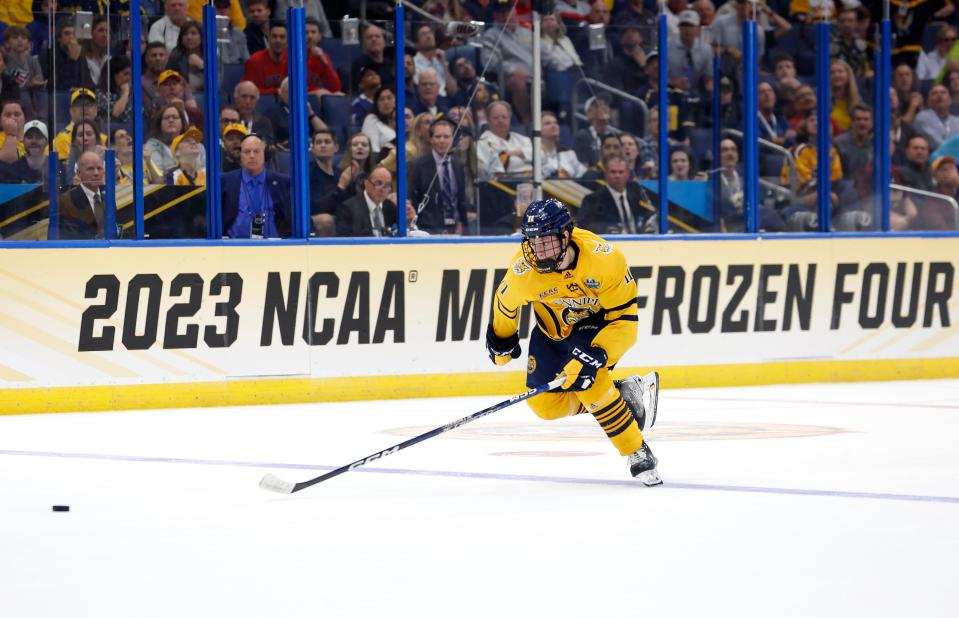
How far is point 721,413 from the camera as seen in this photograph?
8.88m

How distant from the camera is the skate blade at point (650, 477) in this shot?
5.90 metres

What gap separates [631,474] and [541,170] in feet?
14.5

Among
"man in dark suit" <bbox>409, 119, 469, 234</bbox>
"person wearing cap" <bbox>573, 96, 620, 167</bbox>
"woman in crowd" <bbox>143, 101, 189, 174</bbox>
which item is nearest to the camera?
"woman in crowd" <bbox>143, 101, 189, 174</bbox>

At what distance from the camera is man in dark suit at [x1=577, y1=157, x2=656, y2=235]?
10.4 metres

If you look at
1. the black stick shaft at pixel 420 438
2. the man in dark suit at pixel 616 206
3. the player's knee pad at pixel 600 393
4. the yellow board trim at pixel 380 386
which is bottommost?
the yellow board trim at pixel 380 386

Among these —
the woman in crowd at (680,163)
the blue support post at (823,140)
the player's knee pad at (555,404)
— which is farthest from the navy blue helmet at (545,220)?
the blue support post at (823,140)

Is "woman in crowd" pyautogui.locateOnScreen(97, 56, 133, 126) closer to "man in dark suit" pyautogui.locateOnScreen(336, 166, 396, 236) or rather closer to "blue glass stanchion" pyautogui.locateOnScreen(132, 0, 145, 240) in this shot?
"blue glass stanchion" pyautogui.locateOnScreen(132, 0, 145, 240)

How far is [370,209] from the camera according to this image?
32.5 feet

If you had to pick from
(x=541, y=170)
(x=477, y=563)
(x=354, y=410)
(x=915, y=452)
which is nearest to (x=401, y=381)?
(x=354, y=410)

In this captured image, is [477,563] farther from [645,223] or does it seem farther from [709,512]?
[645,223]

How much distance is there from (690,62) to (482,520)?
6355mm

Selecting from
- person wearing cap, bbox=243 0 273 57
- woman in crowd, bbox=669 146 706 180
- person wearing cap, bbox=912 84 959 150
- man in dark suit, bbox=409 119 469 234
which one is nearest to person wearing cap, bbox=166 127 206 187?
person wearing cap, bbox=243 0 273 57

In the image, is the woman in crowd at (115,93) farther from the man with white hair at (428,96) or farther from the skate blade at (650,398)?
the skate blade at (650,398)

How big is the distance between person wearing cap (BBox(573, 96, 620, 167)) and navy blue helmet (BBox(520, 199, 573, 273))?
14.9ft
